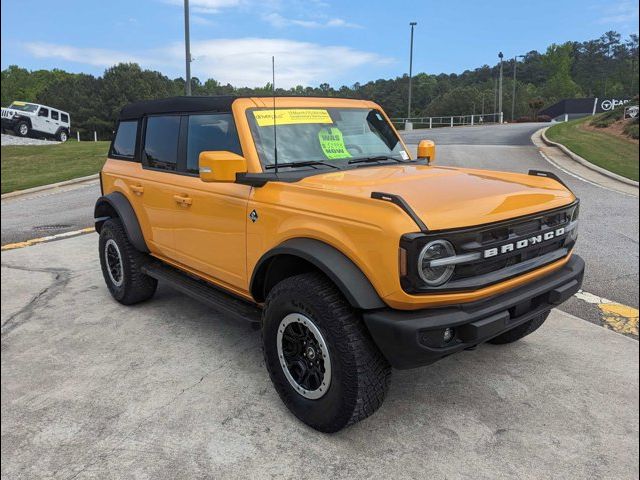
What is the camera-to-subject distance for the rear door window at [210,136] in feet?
11.6

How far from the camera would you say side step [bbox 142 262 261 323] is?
3.36 metres

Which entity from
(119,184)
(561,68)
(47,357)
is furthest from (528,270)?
(561,68)

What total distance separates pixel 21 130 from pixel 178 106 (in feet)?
94.4

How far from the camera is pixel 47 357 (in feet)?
12.3

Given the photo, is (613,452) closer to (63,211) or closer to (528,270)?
(528,270)

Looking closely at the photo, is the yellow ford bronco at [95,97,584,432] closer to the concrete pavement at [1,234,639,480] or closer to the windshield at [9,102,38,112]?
the concrete pavement at [1,234,639,480]

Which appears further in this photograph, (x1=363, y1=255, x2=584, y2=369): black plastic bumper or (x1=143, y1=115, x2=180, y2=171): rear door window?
(x1=143, y1=115, x2=180, y2=171): rear door window

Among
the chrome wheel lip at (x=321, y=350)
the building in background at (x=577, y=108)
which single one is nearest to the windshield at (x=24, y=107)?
the chrome wheel lip at (x=321, y=350)

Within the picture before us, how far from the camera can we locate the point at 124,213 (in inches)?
181

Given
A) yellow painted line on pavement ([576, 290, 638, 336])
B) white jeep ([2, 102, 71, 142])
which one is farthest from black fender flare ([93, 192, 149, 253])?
white jeep ([2, 102, 71, 142])

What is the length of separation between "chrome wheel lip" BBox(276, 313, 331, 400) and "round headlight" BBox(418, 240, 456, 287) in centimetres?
65

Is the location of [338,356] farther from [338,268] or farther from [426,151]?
[426,151]

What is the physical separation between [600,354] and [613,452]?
119cm

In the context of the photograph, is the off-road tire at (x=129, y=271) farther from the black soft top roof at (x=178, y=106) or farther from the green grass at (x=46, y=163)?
the green grass at (x=46, y=163)
